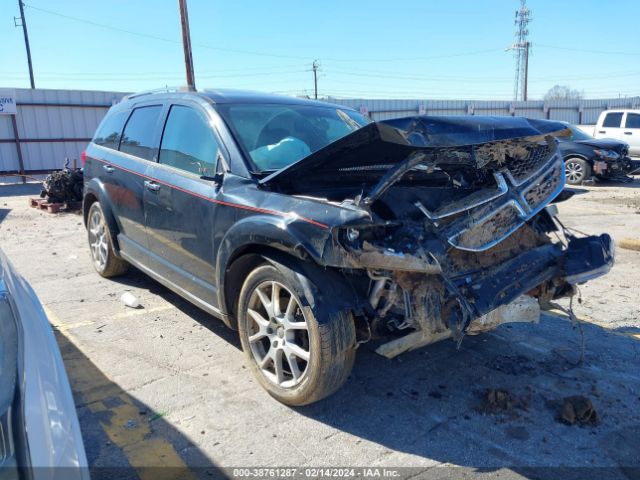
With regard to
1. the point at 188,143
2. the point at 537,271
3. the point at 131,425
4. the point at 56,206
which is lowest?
the point at 131,425

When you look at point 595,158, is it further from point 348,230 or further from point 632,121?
point 348,230

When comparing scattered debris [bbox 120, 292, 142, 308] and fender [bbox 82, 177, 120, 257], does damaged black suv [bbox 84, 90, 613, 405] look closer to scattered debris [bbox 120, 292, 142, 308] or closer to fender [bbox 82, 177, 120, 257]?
scattered debris [bbox 120, 292, 142, 308]

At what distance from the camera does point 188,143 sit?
4.18 m

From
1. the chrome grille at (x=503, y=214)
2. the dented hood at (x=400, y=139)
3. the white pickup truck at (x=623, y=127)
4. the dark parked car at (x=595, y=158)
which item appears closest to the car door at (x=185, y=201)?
the dented hood at (x=400, y=139)

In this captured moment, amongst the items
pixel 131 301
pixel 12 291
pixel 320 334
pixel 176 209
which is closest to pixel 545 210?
pixel 320 334

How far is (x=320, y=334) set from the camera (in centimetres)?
293

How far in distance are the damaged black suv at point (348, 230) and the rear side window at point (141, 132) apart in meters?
0.40

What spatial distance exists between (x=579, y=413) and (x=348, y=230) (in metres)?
1.82

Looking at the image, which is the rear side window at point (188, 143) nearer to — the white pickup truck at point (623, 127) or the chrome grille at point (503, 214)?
the chrome grille at point (503, 214)

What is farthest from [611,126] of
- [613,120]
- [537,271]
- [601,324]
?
[537,271]

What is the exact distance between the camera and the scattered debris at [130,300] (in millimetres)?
5078

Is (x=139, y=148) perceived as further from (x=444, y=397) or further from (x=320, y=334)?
(x=444, y=397)

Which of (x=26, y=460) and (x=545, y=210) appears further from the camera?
(x=545, y=210)

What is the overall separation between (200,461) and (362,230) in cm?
152
